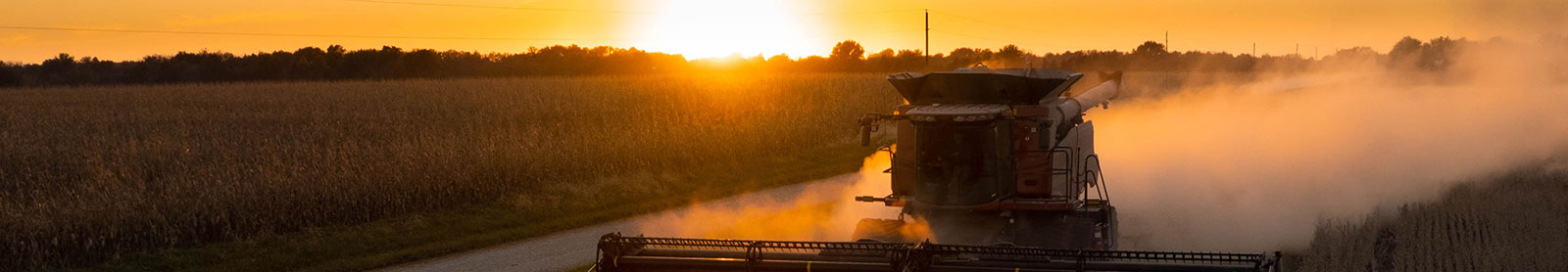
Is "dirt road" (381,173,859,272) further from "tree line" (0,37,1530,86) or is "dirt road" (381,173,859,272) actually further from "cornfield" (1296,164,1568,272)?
"tree line" (0,37,1530,86)

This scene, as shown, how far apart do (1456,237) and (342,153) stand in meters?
18.9

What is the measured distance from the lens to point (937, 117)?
12.5 m

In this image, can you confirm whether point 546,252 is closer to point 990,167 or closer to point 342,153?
point 342,153

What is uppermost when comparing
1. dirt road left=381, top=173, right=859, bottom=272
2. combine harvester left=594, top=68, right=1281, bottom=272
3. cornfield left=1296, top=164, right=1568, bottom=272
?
combine harvester left=594, top=68, right=1281, bottom=272

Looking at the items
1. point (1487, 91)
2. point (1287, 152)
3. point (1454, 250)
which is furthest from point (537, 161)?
point (1487, 91)

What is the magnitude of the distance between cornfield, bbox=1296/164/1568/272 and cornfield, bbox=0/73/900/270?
13565 millimetres

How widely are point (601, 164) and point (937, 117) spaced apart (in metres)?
16.1

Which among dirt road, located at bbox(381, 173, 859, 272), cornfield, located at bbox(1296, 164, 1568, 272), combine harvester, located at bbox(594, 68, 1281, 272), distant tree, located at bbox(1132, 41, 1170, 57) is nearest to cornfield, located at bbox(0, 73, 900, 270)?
dirt road, located at bbox(381, 173, 859, 272)

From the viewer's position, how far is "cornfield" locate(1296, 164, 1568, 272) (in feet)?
45.3

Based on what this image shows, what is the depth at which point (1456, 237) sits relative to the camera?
15422 mm

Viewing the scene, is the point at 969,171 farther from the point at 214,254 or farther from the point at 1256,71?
the point at 1256,71

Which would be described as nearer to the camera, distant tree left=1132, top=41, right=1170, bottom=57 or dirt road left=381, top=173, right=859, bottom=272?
dirt road left=381, top=173, right=859, bottom=272

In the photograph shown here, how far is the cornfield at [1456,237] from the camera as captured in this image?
1380cm

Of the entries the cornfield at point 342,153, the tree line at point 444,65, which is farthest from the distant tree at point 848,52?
the cornfield at point 342,153
